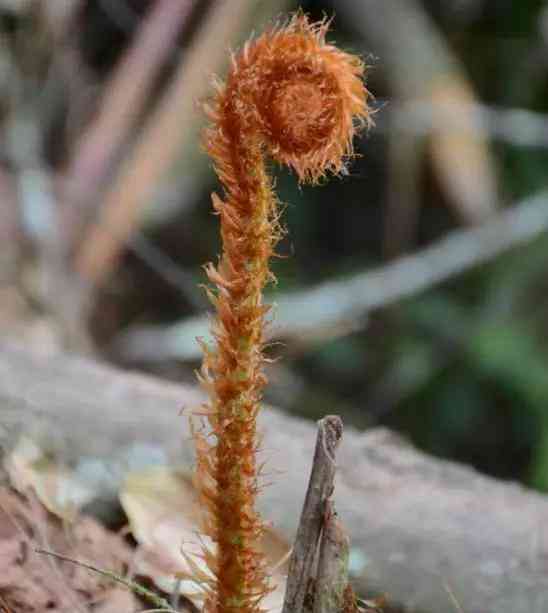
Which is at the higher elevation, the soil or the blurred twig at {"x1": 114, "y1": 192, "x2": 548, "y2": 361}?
the blurred twig at {"x1": 114, "y1": 192, "x2": 548, "y2": 361}

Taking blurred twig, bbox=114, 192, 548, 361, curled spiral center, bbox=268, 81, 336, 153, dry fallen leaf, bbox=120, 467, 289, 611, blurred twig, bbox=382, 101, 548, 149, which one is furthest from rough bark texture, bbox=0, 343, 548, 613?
blurred twig, bbox=382, 101, 548, 149

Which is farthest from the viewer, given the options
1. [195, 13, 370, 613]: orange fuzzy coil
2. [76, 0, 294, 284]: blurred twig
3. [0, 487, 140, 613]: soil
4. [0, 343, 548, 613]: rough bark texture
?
[76, 0, 294, 284]: blurred twig

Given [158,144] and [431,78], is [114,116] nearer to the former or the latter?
[158,144]

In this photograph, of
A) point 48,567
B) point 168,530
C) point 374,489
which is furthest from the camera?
point 374,489

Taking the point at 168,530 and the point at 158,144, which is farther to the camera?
the point at 158,144

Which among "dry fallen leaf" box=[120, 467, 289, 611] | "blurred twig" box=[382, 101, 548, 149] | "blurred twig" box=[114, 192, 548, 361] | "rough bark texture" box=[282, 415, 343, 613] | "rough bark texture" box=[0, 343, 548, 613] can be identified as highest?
"blurred twig" box=[382, 101, 548, 149]

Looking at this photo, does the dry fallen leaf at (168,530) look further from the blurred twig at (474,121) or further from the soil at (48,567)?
the blurred twig at (474,121)

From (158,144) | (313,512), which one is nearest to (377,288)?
(158,144)

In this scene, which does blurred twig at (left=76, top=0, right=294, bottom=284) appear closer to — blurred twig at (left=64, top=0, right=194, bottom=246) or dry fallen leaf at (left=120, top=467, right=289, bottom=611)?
blurred twig at (left=64, top=0, right=194, bottom=246)
